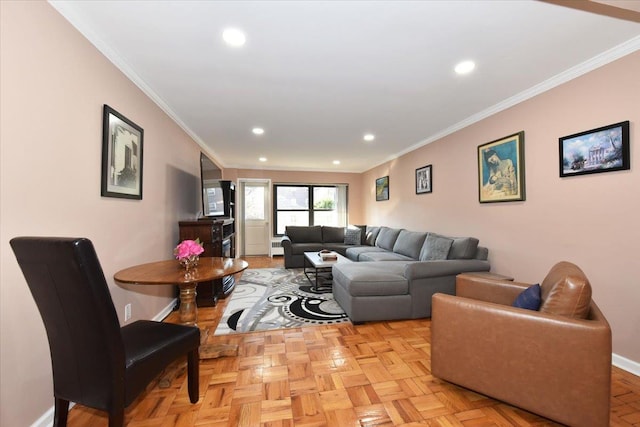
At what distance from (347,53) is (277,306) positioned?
→ 105 inches

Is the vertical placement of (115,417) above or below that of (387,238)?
below

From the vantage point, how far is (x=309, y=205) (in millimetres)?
7051

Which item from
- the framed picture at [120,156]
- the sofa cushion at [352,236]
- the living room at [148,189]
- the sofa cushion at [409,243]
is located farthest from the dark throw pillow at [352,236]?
the framed picture at [120,156]

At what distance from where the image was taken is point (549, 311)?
142 centimetres

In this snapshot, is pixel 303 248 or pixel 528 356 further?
pixel 303 248

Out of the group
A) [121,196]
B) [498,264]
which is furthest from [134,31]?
[498,264]

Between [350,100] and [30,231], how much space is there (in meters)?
2.63

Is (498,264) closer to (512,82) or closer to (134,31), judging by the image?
(512,82)

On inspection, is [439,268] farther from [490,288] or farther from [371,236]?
[371,236]

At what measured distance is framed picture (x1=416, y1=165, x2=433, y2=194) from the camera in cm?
421

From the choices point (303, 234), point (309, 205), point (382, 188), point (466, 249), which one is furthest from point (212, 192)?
point (382, 188)

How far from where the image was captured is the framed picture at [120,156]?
6.12 ft

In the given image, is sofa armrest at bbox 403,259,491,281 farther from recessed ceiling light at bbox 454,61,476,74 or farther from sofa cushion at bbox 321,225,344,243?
sofa cushion at bbox 321,225,344,243

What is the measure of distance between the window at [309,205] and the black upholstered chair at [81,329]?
5709mm
